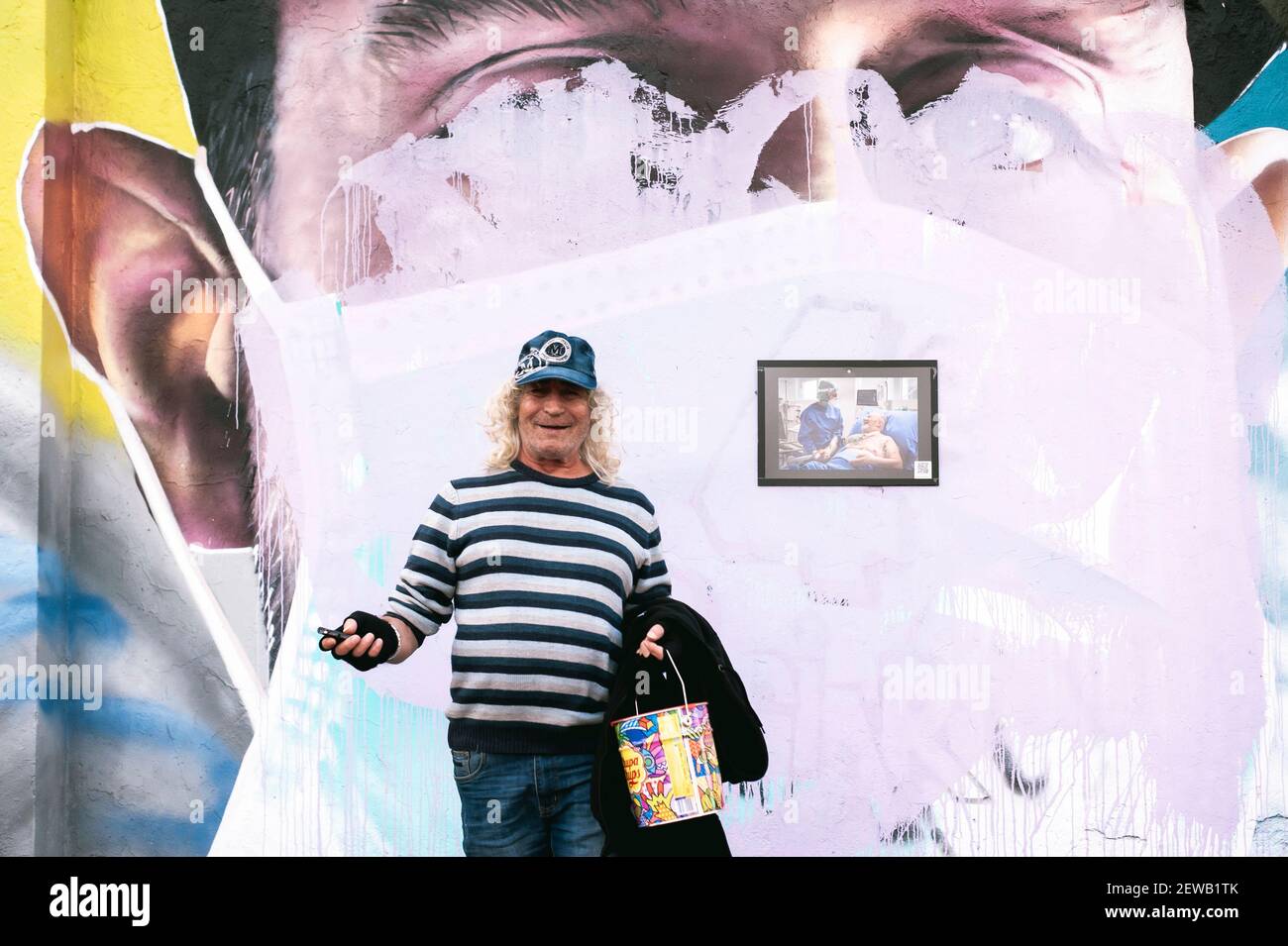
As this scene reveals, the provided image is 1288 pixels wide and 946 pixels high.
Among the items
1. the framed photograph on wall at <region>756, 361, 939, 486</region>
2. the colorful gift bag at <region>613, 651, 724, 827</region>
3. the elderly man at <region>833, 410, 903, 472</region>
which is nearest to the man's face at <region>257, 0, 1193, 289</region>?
the framed photograph on wall at <region>756, 361, 939, 486</region>

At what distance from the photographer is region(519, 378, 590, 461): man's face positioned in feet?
10.5

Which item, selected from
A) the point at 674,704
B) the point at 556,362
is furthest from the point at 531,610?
the point at 556,362

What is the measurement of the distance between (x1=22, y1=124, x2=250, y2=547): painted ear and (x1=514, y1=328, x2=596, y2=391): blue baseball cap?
1496 mm

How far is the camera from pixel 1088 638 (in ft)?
13.3

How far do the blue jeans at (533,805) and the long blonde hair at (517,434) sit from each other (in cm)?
84

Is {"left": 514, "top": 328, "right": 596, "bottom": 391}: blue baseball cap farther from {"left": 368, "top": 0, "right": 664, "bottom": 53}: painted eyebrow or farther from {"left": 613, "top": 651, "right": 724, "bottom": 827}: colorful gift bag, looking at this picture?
{"left": 368, "top": 0, "right": 664, "bottom": 53}: painted eyebrow

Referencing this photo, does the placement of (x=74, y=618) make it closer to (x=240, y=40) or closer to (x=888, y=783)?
(x=240, y=40)

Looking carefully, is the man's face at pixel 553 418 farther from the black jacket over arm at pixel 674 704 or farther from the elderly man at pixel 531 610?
the black jacket over arm at pixel 674 704

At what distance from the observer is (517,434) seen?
3.27m

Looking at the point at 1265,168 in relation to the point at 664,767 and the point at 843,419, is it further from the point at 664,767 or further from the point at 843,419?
the point at 664,767

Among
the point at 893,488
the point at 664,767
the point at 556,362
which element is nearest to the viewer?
the point at 664,767

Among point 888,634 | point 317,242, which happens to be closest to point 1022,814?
point 888,634

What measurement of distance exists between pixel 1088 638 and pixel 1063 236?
1512 millimetres

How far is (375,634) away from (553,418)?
2.62 feet
